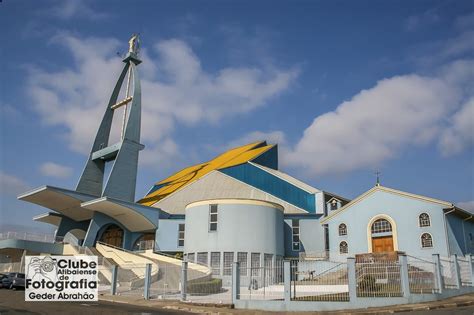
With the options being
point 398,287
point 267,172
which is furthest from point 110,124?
point 398,287

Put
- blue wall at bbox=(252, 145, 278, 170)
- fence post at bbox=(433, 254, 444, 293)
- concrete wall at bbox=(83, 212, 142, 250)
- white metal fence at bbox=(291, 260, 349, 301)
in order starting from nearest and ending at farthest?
1. white metal fence at bbox=(291, 260, 349, 301)
2. fence post at bbox=(433, 254, 444, 293)
3. concrete wall at bbox=(83, 212, 142, 250)
4. blue wall at bbox=(252, 145, 278, 170)

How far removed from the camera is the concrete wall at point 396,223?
28.3m

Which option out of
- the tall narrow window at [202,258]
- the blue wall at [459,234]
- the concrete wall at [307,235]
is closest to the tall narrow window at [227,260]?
the tall narrow window at [202,258]

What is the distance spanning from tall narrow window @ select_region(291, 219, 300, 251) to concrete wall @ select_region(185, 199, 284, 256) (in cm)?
448

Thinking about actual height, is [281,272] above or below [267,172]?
below

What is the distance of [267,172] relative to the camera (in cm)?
4278

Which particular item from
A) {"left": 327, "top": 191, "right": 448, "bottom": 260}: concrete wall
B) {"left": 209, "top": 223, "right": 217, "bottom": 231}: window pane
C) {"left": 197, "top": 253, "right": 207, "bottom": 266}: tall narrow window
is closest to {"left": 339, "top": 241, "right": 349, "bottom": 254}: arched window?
{"left": 327, "top": 191, "right": 448, "bottom": 260}: concrete wall

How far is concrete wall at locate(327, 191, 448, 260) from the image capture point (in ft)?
93.0

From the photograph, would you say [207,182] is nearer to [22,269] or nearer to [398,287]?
[22,269]

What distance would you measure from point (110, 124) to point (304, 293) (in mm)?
36295

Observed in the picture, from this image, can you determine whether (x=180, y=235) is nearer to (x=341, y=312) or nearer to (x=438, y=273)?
(x=341, y=312)

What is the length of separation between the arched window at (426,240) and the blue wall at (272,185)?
38.5ft

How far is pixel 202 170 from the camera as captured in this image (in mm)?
53250

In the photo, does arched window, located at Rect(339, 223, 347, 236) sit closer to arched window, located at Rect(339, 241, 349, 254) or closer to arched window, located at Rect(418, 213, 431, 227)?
arched window, located at Rect(339, 241, 349, 254)
